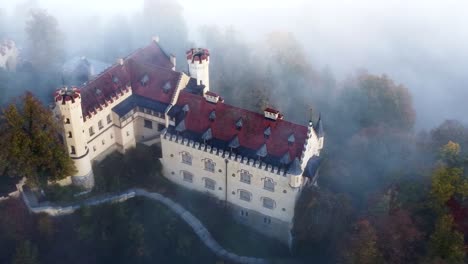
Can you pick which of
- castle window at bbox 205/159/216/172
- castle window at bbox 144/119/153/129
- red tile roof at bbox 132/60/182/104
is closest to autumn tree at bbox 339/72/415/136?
castle window at bbox 205/159/216/172

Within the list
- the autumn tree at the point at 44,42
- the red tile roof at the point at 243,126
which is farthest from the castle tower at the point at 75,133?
the autumn tree at the point at 44,42

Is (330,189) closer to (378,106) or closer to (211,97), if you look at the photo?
(211,97)

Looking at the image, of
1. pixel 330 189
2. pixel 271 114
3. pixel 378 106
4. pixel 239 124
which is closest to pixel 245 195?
pixel 239 124

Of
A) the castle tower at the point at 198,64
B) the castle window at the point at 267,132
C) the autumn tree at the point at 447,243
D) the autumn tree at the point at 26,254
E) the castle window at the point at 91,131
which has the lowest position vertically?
the autumn tree at the point at 26,254

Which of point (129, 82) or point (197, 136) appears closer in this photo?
point (197, 136)

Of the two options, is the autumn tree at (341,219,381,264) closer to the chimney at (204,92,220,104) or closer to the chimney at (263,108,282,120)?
the chimney at (263,108,282,120)

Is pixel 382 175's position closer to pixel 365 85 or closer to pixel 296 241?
pixel 296 241

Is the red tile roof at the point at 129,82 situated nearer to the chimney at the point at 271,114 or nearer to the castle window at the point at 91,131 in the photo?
the castle window at the point at 91,131
